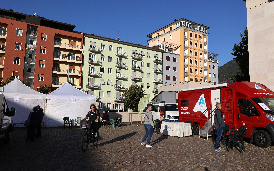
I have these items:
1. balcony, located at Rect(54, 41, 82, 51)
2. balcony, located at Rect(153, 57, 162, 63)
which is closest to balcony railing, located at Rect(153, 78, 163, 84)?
balcony, located at Rect(153, 57, 162, 63)

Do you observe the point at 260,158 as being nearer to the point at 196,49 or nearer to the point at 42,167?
the point at 42,167

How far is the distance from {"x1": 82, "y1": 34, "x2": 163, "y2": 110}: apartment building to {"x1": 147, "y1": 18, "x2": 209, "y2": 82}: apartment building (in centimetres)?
768

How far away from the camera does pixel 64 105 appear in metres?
19.9

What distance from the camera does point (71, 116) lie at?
66.6ft

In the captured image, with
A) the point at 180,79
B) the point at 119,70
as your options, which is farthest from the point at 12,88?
the point at 180,79

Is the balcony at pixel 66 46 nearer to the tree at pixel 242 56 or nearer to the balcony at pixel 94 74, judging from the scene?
the balcony at pixel 94 74

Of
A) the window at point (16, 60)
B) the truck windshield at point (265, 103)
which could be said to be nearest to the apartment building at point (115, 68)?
the window at point (16, 60)

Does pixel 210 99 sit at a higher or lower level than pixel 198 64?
lower

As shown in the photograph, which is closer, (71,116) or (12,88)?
(12,88)

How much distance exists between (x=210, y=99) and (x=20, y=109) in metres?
15.1

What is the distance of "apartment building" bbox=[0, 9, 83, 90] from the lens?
43.2 m

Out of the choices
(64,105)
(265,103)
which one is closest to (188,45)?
(64,105)

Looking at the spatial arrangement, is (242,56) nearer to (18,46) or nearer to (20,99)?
(20,99)

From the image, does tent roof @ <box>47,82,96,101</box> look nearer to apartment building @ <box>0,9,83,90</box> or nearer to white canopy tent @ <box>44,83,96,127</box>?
white canopy tent @ <box>44,83,96,127</box>
